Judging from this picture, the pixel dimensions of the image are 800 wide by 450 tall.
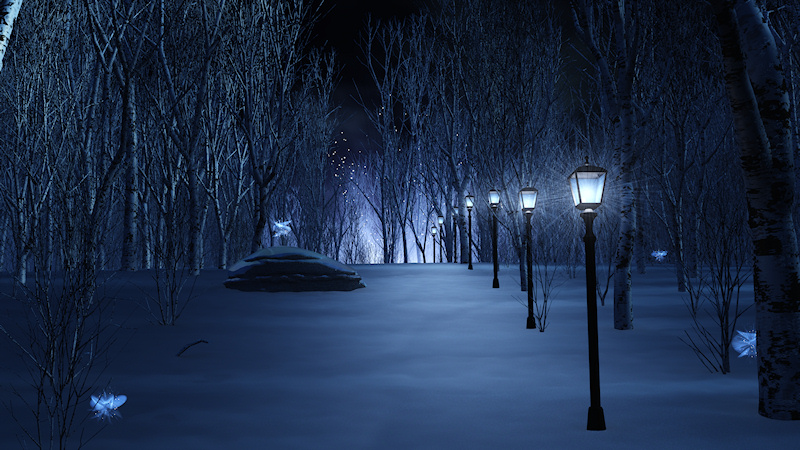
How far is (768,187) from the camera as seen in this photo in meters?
5.30

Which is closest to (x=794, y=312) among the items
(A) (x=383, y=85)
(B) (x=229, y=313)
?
(B) (x=229, y=313)

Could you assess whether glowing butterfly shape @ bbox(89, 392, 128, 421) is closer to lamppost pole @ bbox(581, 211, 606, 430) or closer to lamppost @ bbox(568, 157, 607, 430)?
lamppost pole @ bbox(581, 211, 606, 430)

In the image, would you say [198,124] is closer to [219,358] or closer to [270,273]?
[270,273]

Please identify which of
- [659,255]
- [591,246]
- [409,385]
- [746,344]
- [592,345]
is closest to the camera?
[592,345]

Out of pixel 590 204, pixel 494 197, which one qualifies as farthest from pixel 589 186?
pixel 494 197

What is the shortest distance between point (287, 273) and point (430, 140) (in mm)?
21764

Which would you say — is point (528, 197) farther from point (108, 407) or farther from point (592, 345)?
point (108, 407)

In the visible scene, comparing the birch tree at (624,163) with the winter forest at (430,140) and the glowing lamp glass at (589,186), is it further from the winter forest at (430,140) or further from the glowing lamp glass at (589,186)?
the glowing lamp glass at (589,186)

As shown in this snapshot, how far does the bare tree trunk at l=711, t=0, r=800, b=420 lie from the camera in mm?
5254

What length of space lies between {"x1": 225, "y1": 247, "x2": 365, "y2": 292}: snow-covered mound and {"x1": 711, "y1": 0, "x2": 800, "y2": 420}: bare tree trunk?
11552 millimetres

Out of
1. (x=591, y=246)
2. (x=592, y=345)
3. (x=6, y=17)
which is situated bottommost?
(x=592, y=345)

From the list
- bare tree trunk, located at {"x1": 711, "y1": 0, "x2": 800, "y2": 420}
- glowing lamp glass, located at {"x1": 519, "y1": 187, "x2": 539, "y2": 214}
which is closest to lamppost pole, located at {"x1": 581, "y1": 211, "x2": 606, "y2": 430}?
bare tree trunk, located at {"x1": 711, "y1": 0, "x2": 800, "y2": 420}

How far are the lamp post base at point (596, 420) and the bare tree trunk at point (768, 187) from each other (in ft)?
4.65

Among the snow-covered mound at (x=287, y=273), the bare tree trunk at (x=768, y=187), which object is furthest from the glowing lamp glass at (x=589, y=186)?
the snow-covered mound at (x=287, y=273)
